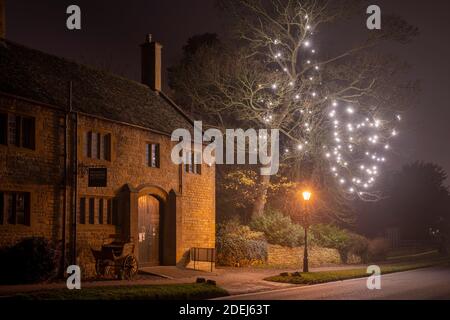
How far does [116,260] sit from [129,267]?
2.10 feet

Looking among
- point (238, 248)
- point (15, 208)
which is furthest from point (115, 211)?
point (238, 248)

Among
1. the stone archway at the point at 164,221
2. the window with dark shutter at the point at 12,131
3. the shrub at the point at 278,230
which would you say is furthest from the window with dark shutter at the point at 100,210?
the shrub at the point at 278,230

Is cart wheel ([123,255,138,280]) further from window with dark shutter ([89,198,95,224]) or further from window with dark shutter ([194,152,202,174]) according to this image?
window with dark shutter ([194,152,202,174])

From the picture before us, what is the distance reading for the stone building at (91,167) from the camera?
19016mm

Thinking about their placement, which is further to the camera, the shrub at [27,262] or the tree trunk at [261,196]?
the tree trunk at [261,196]

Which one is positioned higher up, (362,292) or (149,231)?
(149,231)

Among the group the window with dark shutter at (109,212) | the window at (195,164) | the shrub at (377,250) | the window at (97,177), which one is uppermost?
the window at (195,164)

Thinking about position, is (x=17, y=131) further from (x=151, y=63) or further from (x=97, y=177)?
(x=151, y=63)

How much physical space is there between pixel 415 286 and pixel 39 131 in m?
14.6

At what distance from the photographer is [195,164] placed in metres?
27.8

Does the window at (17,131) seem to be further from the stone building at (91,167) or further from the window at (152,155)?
the window at (152,155)

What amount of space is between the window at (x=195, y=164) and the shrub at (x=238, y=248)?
407 centimetres

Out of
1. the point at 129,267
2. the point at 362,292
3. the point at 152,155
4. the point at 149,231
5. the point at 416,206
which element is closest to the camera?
the point at 362,292

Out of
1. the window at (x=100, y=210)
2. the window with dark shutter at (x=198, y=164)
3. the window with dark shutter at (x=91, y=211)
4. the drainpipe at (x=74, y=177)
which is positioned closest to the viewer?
the drainpipe at (x=74, y=177)
